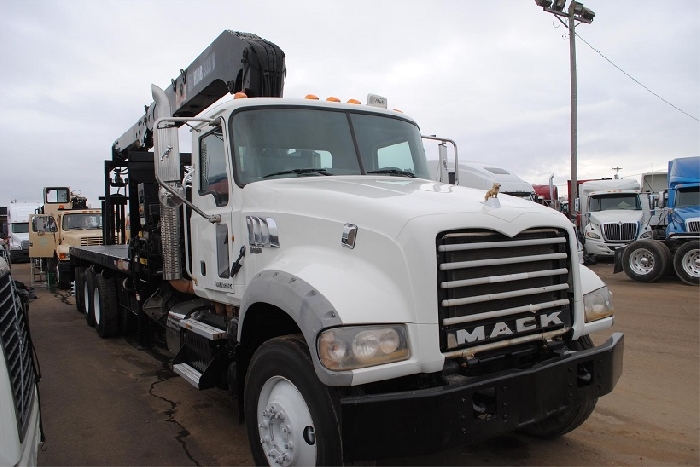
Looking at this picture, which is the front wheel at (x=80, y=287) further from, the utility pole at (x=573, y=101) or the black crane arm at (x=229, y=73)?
the utility pole at (x=573, y=101)

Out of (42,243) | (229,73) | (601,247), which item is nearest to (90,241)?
(42,243)

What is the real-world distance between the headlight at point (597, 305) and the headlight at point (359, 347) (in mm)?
1565

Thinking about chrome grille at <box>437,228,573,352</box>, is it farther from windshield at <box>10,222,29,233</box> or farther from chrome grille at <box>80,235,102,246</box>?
windshield at <box>10,222,29,233</box>

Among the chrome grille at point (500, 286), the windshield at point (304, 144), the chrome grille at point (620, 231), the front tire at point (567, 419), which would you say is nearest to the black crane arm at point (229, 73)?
the windshield at point (304, 144)

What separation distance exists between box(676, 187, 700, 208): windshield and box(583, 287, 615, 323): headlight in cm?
1170

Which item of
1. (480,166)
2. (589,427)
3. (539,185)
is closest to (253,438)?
(589,427)

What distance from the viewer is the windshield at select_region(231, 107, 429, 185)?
12.9ft

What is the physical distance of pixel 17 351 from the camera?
9.77 feet

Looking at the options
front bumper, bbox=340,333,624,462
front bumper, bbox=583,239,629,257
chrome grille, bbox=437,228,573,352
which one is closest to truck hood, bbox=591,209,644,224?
front bumper, bbox=583,239,629,257

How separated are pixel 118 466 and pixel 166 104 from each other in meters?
2.88

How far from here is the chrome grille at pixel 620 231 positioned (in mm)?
15438

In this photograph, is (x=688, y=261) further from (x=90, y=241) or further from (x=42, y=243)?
(x=42, y=243)

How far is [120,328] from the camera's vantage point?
313 inches

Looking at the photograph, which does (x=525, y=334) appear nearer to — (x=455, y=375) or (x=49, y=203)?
(x=455, y=375)
